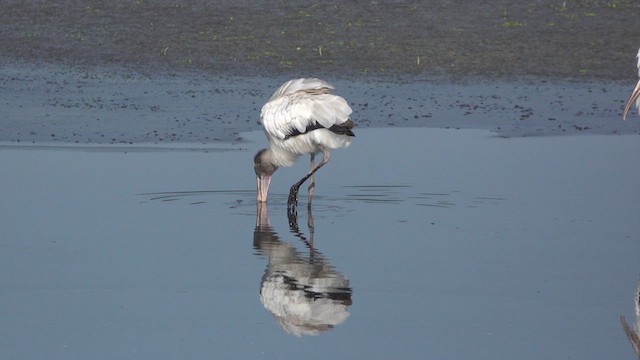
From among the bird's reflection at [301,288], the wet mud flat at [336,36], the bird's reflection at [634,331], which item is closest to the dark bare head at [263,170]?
the bird's reflection at [301,288]

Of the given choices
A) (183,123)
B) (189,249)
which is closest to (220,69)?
(183,123)

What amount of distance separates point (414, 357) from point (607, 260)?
8.30 feet

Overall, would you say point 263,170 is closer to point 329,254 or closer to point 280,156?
point 280,156

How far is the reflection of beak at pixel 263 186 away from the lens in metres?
10.5

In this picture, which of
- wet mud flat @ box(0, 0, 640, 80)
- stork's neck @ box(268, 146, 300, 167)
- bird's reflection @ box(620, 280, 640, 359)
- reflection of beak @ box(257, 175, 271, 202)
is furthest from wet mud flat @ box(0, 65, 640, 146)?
bird's reflection @ box(620, 280, 640, 359)

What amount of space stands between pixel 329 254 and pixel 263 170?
2288 mm

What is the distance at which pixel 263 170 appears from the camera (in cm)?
1072

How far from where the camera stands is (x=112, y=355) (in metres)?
6.27

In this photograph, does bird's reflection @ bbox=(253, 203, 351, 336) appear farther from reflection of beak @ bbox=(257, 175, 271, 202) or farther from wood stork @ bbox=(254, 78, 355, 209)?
wood stork @ bbox=(254, 78, 355, 209)

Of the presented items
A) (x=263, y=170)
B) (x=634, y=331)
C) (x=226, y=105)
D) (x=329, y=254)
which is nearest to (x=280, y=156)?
(x=263, y=170)

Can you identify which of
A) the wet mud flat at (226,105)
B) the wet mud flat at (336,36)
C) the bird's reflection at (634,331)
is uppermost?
the bird's reflection at (634,331)

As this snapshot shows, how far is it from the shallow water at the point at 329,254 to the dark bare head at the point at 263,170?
0.12 m

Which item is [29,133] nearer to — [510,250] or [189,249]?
[189,249]

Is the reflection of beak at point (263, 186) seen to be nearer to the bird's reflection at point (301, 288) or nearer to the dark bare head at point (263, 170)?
the dark bare head at point (263, 170)
